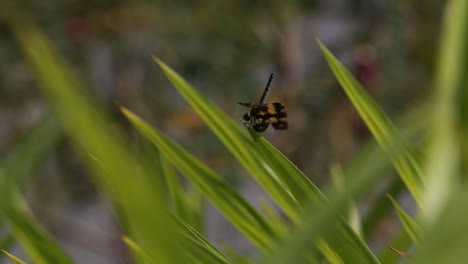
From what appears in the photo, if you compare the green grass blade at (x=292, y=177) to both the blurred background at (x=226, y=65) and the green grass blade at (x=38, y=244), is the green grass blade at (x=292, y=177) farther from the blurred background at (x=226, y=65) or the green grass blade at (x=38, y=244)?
the blurred background at (x=226, y=65)

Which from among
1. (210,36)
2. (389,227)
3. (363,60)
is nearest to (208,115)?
(363,60)

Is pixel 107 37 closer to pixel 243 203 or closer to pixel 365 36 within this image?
pixel 365 36

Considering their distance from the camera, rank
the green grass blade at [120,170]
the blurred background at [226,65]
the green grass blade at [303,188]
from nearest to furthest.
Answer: the green grass blade at [120,170] < the green grass blade at [303,188] < the blurred background at [226,65]

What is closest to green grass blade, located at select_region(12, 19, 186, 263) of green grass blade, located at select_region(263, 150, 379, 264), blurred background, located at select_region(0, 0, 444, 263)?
green grass blade, located at select_region(263, 150, 379, 264)

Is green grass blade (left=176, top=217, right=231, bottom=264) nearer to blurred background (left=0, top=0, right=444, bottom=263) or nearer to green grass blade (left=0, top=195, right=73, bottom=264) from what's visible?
green grass blade (left=0, top=195, right=73, bottom=264)

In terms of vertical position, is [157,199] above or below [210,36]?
below

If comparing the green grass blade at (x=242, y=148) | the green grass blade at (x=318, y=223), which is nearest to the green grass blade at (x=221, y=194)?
the green grass blade at (x=242, y=148)

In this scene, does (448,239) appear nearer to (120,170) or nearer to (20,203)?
(120,170)
